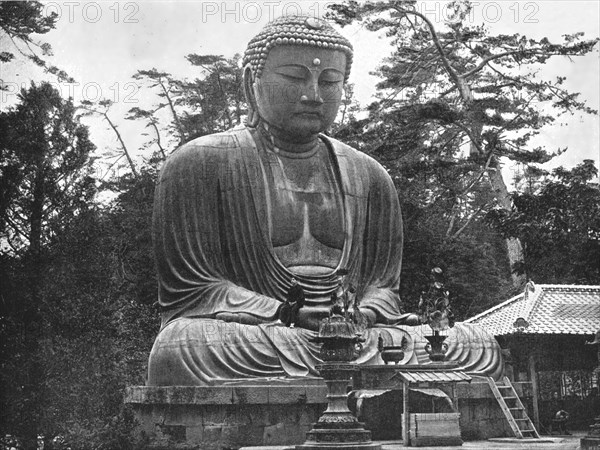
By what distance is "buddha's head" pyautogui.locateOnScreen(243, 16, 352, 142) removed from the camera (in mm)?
13500

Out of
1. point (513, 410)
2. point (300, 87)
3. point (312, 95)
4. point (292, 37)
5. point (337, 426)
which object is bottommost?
point (337, 426)

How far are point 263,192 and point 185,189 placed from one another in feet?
3.06

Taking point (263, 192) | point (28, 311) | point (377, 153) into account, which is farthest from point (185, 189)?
point (377, 153)

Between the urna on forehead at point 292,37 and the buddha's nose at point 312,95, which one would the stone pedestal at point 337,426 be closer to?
the buddha's nose at point 312,95

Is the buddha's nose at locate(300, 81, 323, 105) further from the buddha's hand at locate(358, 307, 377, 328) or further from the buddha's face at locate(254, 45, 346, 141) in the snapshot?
the buddha's hand at locate(358, 307, 377, 328)

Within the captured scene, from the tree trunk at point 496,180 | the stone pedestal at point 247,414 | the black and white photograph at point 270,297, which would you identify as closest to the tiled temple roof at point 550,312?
the black and white photograph at point 270,297

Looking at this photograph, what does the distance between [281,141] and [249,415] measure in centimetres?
411

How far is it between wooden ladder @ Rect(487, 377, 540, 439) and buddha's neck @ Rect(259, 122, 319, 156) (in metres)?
3.79

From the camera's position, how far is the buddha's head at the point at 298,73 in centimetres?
1350

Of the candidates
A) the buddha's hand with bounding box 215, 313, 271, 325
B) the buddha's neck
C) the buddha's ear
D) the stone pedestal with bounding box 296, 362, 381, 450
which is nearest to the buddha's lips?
the buddha's neck

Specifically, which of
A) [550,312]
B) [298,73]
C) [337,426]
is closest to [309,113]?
[298,73]

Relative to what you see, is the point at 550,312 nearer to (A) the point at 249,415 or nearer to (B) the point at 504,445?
(B) the point at 504,445

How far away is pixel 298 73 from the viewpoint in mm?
13547

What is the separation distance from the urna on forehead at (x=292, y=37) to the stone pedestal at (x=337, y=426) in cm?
528
